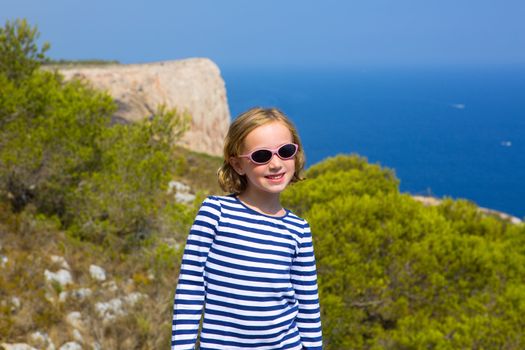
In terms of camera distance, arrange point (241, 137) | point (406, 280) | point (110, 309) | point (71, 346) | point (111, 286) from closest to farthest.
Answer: point (241, 137)
point (71, 346)
point (110, 309)
point (406, 280)
point (111, 286)

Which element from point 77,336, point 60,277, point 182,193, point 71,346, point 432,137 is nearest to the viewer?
point 71,346

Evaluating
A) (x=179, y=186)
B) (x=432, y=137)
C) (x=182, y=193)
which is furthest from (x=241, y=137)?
(x=432, y=137)

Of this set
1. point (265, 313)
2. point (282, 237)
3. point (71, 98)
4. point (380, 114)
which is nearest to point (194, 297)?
point (265, 313)

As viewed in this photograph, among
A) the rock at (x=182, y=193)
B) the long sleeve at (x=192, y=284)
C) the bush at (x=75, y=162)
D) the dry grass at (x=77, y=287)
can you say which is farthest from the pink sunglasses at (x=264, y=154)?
the rock at (x=182, y=193)

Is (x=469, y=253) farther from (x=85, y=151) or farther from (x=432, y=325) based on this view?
(x=85, y=151)

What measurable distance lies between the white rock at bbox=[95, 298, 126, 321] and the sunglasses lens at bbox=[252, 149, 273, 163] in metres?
5.14

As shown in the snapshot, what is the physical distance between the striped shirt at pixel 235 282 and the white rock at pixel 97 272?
604 centimetres

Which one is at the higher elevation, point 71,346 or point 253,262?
point 253,262

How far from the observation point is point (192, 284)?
1.94 metres

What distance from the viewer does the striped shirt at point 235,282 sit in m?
1.94

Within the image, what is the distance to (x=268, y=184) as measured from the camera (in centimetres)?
206

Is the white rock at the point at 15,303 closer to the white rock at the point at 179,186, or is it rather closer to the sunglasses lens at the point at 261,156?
the sunglasses lens at the point at 261,156

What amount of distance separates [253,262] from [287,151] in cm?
47

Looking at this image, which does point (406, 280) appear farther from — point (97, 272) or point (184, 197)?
point (184, 197)
